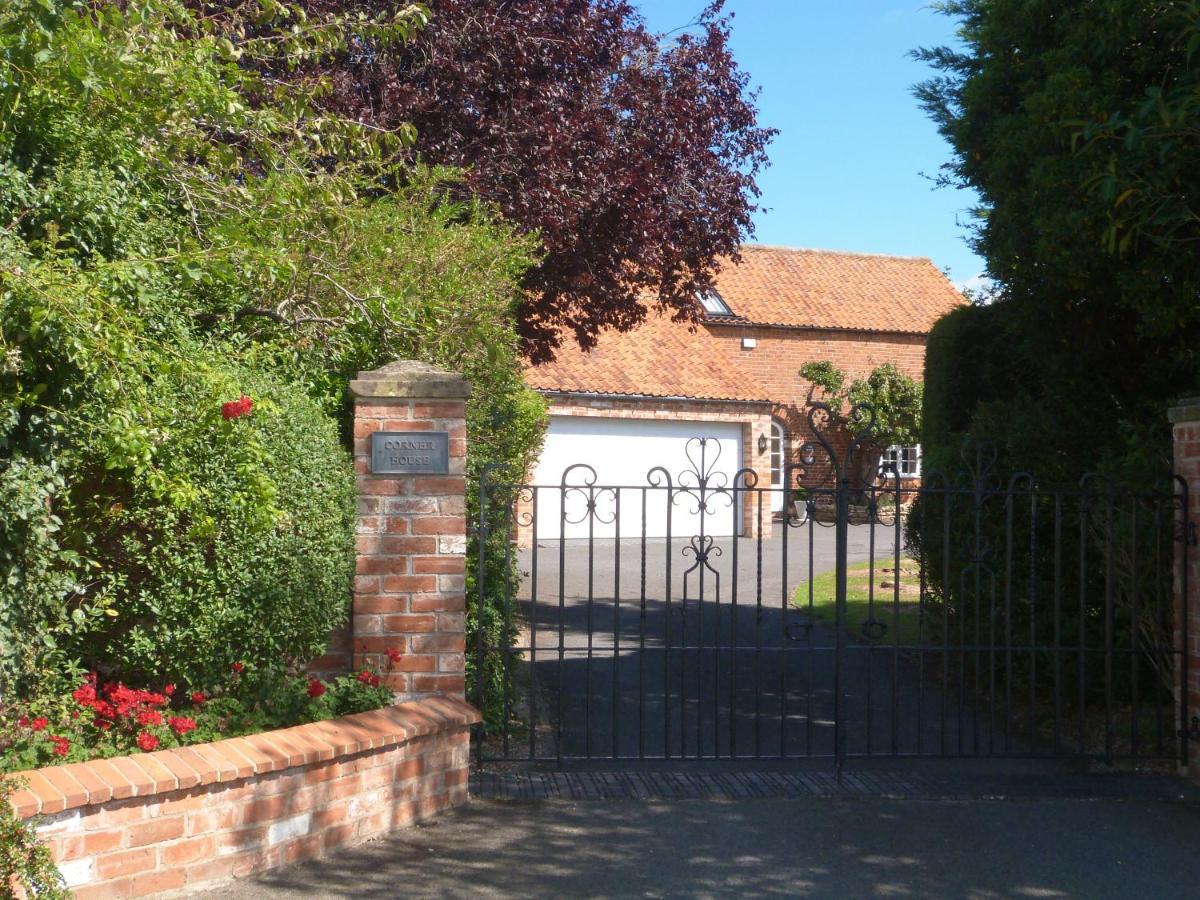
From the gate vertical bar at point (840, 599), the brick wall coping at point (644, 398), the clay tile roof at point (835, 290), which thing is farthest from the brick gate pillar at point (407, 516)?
the clay tile roof at point (835, 290)

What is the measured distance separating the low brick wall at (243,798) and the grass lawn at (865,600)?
229 inches

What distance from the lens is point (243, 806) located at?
4.89 m

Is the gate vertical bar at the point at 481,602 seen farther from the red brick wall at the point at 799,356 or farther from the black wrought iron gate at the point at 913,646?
the red brick wall at the point at 799,356

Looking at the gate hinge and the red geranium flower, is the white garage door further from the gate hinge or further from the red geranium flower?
the red geranium flower

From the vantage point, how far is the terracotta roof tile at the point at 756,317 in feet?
78.8

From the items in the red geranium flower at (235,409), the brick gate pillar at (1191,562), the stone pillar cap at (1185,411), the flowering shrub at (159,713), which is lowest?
the flowering shrub at (159,713)

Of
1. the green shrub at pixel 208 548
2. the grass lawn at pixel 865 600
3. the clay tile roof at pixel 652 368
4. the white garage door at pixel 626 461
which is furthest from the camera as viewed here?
the clay tile roof at pixel 652 368

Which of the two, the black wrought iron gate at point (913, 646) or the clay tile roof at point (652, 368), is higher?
the clay tile roof at point (652, 368)

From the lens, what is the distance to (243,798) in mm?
4887

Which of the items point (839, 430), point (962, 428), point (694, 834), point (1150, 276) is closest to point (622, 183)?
point (962, 428)

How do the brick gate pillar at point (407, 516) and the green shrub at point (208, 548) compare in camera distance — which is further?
the brick gate pillar at point (407, 516)

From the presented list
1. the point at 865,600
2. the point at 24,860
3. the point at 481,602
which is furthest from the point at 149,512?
the point at 865,600

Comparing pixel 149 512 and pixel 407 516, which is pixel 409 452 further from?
pixel 149 512

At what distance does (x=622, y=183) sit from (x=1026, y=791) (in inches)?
260
